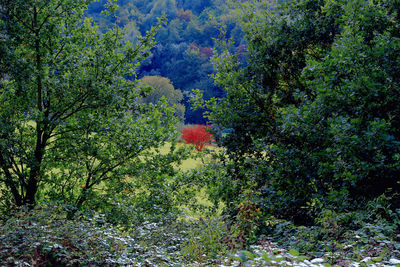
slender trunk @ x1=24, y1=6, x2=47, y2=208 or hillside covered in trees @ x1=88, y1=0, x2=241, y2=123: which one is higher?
hillside covered in trees @ x1=88, y1=0, x2=241, y2=123

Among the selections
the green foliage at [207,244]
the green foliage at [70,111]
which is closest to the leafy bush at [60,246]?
the green foliage at [207,244]

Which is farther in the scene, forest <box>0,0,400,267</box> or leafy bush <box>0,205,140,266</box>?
forest <box>0,0,400,267</box>

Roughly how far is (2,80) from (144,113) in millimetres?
4288

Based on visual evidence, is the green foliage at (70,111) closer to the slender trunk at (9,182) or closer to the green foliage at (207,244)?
the slender trunk at (9,182)

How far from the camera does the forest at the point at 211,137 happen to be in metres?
5.90

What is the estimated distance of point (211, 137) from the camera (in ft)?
35.0

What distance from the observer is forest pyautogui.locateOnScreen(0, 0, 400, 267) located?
5.90 metres

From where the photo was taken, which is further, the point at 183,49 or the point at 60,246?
the point at 183,49

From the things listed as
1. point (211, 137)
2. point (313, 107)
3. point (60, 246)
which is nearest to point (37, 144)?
point (211, 137)

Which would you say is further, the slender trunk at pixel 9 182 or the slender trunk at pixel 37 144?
the slender trunk at pixel 37 144

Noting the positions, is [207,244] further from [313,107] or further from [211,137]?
[211,137]

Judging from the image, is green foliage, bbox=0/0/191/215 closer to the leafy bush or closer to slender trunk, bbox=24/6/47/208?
slender trunk, bbox=24/6/47/208

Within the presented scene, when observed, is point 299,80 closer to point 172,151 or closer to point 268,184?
point 268,184

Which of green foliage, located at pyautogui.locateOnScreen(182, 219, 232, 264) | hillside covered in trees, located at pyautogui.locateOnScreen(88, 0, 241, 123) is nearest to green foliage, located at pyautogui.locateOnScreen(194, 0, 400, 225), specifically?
green foliage, located at pyautogui.locateOnScreen(182, 219, 232, 264)
